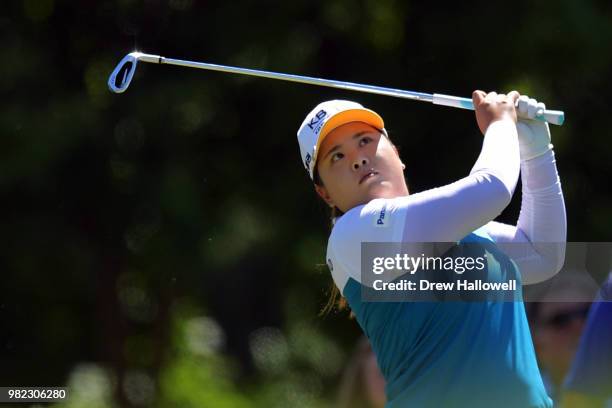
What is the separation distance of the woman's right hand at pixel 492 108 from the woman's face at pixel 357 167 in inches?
7.0

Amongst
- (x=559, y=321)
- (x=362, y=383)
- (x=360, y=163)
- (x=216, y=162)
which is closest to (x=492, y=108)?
(x=360, y=163)

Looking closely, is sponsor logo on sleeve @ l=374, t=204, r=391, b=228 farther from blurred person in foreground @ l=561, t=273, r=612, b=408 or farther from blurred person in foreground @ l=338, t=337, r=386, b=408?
blurred person in foreground @ l=338, t=337, r=386, b=408

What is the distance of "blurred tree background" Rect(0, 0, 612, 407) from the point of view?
404 cm

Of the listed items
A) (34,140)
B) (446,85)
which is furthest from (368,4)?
(34,140)

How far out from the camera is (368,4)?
4102 millimetres

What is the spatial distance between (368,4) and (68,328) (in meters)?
1.70

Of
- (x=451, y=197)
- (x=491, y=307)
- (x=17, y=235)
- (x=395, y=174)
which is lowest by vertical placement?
(x=491, y=307)

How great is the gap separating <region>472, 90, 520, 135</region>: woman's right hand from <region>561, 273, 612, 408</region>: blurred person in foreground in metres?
0.57

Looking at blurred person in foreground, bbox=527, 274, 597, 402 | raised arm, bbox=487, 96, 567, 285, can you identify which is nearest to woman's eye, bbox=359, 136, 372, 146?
raised arm, bbox=487, 96, 567, 285

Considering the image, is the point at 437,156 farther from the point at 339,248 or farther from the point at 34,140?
the point at 339,248

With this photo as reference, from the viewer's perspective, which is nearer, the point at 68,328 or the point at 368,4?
the point at 368,4

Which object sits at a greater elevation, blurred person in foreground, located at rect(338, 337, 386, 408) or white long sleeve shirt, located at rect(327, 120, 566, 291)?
blurred person in foreground, located at rect(338, 337, 386, 408)

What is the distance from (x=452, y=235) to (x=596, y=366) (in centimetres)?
71

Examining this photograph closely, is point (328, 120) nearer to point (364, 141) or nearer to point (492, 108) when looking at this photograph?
point (364, 141)
